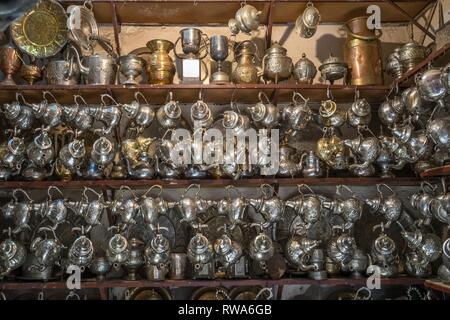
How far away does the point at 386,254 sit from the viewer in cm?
225

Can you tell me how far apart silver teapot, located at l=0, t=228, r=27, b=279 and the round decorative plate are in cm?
112

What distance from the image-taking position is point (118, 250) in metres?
2.21

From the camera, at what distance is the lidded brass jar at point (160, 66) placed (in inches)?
93.5

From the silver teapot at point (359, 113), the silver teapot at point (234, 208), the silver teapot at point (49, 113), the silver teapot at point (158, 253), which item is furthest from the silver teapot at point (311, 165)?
the silver teapot at point (49, 113)

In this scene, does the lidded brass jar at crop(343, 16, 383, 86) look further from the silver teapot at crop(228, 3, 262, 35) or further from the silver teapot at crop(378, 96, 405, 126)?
the silver teapot at crop(228, 3, 262, 35)

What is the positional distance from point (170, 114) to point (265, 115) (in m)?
0.53

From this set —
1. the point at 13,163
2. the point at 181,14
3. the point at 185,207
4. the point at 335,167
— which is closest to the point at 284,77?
the point at 335,167

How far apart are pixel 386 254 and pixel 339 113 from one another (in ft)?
2.73

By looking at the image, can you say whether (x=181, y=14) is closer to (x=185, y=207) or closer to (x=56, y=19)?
(x=56, y=19)

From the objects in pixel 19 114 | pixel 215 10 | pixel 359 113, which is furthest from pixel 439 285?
pixel 19 114

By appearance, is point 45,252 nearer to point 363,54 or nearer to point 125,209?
point 125,209

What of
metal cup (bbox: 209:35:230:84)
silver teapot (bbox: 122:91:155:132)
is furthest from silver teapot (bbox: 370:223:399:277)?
silver teapot (bbox: 122:91:155:132)

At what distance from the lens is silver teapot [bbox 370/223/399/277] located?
2.25 meters

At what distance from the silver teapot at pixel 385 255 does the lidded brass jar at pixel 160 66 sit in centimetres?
146
